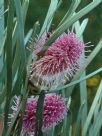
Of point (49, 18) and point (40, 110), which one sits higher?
point (49, 18)

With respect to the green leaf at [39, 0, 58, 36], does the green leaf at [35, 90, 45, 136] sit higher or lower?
lower

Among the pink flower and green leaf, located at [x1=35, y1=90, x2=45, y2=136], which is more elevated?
the pink flower

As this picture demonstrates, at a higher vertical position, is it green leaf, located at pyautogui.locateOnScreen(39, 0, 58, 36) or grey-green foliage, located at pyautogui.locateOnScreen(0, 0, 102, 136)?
green leaf, located at pyautogui.locateOnScreen(39, 0, 58, 36)

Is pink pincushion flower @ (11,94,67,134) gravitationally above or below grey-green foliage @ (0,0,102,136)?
below

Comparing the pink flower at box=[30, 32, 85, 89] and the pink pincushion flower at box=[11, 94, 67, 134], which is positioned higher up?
the pink flower at box=[30, 32, 85, 89]

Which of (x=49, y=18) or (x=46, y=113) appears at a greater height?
(x=49, y=18)

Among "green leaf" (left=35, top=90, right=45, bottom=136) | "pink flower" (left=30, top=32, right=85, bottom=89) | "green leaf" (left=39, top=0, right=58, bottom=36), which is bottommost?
"green leaf" (left=35, top=90, right=45, bottom=136)

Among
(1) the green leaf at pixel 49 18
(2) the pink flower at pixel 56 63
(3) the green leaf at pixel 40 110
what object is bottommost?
(3) the green leaf at pixel 40 110

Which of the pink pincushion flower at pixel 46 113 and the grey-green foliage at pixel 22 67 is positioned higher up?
the grey-green foliage at pixel 22 67

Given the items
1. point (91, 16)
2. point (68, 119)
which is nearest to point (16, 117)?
point (68, 119)

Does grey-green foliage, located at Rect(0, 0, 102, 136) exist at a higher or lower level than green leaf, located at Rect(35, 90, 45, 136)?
higher
